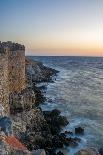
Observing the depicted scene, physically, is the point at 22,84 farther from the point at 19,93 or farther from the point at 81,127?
Answer: the point at 81,127

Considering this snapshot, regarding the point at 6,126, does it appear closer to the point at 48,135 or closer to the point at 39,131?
the point at 48,135

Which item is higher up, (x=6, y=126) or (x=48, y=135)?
(x=6, y=126)

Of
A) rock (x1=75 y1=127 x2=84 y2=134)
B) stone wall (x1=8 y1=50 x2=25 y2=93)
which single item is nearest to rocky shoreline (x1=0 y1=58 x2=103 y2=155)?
rock (x1=75 y1=127 x2=84 y2=134)

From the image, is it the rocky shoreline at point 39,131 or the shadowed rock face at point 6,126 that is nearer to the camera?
the shadowed rock face at point 6,126

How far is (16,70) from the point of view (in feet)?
89.5

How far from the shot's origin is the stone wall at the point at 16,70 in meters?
26.7

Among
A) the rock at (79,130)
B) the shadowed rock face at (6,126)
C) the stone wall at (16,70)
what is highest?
the stone wall at (16,70)

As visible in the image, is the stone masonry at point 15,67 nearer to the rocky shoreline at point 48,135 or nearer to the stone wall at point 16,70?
the stone wall at point 16,70

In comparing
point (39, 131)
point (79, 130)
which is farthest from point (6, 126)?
point (79, 130)

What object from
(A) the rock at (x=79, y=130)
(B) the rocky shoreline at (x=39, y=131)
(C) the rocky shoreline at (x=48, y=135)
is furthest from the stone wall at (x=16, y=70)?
(A) the rock at (x=79, y=130)

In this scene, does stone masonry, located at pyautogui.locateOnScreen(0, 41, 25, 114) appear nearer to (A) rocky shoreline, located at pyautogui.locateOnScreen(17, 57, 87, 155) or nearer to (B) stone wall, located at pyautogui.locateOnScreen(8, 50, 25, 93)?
(B) stone wall, located at pyautogui.locateOnScreen(8, 50, 25, 93)

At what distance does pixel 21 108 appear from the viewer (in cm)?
2625

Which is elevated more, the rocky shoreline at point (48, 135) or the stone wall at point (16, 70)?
Result: the stone wall at point (16, 70)

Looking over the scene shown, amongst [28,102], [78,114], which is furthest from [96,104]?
[28,102]
